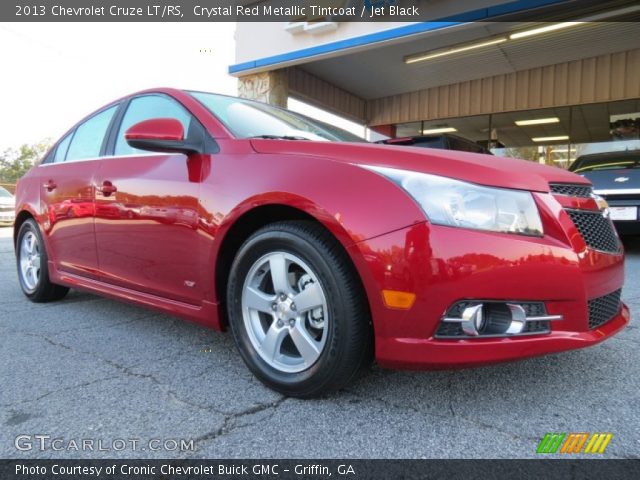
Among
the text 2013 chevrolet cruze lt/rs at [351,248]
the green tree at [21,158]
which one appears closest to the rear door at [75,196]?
the text 2013 chevrolet cruze lt/rs at [351,248]

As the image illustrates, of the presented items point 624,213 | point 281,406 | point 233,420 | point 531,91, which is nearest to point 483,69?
point 531,91

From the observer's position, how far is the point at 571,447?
1.57 metres

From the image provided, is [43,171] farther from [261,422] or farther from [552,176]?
[552,176]

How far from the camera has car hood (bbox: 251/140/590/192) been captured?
1730 millimetres

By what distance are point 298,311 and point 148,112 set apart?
1722mm

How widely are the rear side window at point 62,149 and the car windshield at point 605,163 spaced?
6.09 m

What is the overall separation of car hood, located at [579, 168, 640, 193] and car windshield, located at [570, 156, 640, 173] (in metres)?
0.19

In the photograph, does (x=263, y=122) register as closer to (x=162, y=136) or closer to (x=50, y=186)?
(x=162, y=136)

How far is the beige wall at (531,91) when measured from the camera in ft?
31.9

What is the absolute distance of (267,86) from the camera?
989 centimetres

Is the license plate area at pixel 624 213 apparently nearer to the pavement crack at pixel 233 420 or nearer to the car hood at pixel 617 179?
the car hood at pixel 617 179

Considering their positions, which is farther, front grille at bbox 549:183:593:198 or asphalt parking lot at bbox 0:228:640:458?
front grille at bbox 549:183:593:198

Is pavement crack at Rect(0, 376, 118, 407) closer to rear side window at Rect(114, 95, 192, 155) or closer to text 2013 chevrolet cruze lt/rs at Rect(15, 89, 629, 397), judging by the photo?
text 2013 chevrolet cruze lt/rs at Rect(15, 89, 629, 397)

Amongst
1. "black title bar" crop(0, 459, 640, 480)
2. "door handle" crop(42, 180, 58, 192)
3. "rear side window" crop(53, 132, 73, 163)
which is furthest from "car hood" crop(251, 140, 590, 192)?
"rear side window" crop(53, 132, 73, 163)
